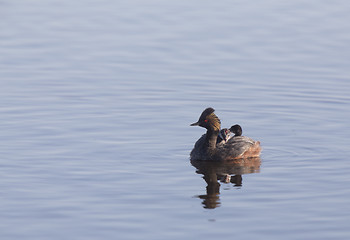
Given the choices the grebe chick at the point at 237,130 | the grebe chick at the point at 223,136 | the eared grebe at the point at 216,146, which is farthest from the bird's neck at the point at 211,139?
the grebe chick at the point at 237,130

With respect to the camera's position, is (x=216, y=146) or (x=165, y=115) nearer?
(x=216, y=146)

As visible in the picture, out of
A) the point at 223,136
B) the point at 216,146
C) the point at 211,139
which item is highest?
the point at 223,136

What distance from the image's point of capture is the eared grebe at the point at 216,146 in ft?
55.2

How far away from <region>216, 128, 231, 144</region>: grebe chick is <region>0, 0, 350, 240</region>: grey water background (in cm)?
64

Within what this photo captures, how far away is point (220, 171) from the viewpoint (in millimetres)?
16188

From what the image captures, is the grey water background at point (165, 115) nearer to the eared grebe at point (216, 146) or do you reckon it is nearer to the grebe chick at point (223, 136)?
the eared grebe at point (216, 146)

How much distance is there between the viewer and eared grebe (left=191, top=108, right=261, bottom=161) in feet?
55.2

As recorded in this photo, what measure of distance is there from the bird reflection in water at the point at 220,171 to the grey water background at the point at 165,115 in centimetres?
17

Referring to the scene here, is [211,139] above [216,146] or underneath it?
above

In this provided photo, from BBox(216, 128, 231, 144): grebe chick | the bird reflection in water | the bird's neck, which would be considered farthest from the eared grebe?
BBox(216, 128, 231, 144): grebe chick

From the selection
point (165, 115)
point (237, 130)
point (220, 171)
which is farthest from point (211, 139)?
point (165, 115)

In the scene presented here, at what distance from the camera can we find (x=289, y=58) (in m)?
25.5

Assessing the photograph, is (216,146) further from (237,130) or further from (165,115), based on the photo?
(165,115)

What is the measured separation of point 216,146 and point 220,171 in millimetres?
1201
